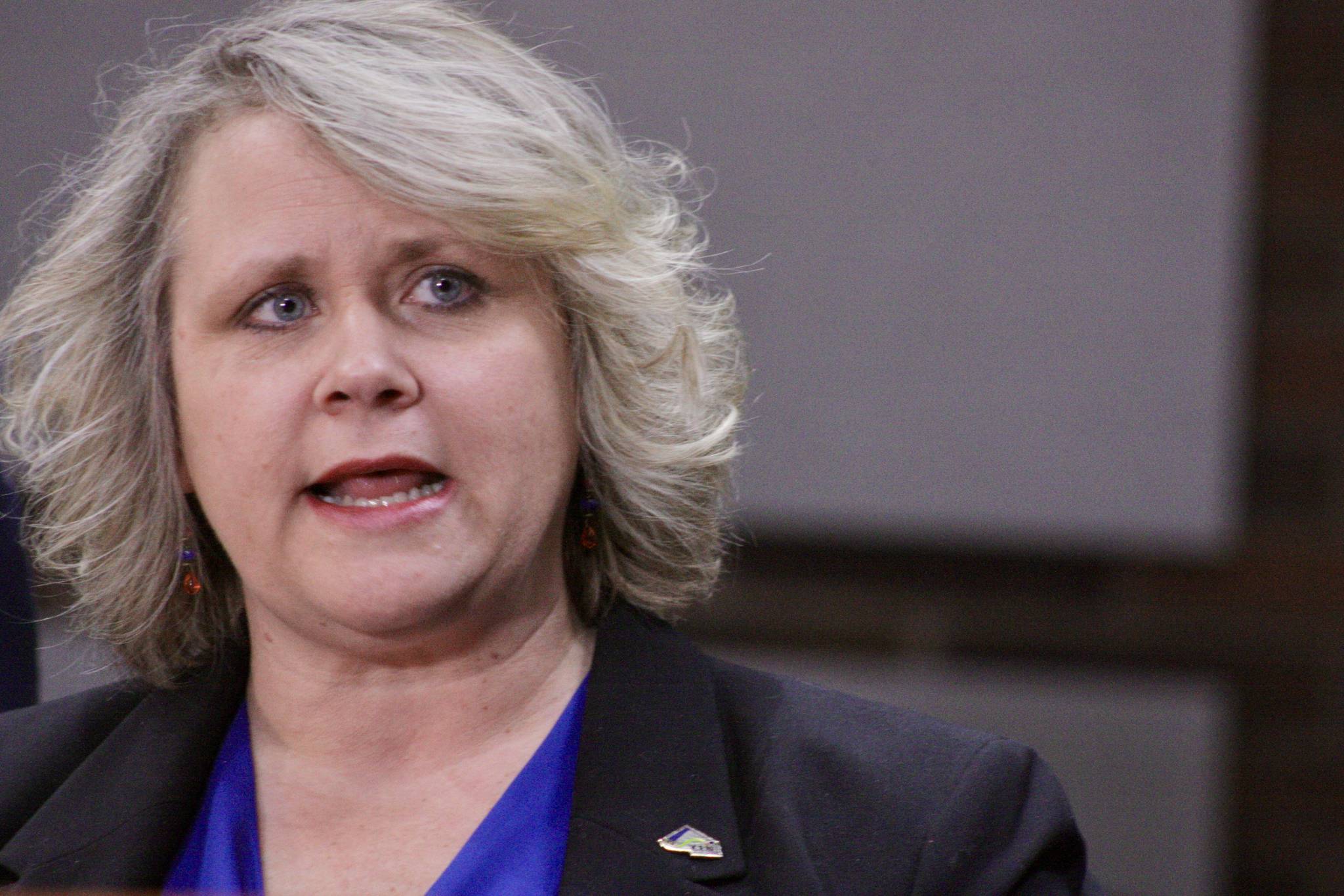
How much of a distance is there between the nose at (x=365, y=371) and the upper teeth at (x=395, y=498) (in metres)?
0.07

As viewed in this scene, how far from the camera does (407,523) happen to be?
1.27 m

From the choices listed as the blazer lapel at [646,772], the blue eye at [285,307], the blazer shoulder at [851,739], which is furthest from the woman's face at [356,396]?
the blazer shoulder at [851,739]

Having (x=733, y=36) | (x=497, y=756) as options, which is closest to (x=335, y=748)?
(x=497, y=756)

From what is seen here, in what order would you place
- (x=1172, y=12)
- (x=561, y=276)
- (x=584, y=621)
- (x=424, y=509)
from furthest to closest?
(x=1172, y=12), (x=584, y=621), (x=561, y=276), (x=424, y=509)

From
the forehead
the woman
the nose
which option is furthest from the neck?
the forehead

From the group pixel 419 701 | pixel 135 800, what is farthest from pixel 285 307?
pixel 135 800

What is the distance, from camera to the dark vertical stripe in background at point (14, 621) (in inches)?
60.9

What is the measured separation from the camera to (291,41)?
136 cm

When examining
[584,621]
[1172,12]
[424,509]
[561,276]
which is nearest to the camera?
[424,509]

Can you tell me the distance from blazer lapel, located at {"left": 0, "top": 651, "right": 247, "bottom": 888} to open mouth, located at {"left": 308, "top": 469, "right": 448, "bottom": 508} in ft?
1.01

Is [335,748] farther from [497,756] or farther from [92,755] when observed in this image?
[92,755]

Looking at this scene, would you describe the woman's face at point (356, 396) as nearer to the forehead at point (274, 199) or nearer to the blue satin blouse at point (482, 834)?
the forehead at point (274, 199)

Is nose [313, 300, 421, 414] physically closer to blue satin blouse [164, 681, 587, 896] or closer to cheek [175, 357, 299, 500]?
cheek [175, 357, 299, 500]

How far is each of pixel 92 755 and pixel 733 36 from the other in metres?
1.80
